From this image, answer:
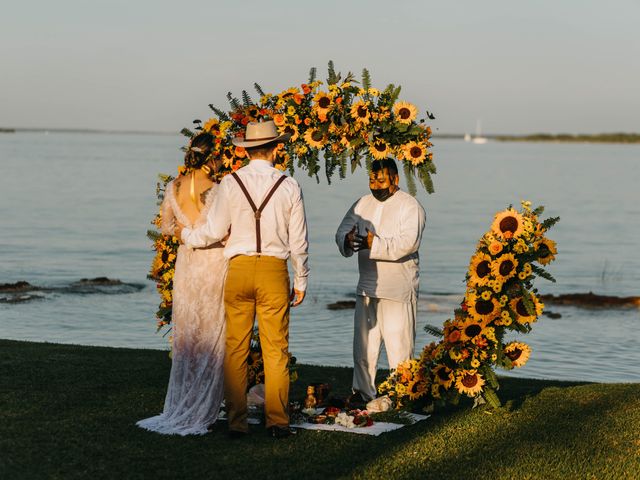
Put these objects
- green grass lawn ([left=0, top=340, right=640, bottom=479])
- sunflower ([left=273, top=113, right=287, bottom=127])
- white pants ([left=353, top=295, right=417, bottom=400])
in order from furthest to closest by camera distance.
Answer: sunflower ([left=273, top=113, right=287, bottom=127]), white pants ([left=353, top=295, right=417, bottom=400]), green grass lawn ([left=0, top=340, right=640, bottom=479])

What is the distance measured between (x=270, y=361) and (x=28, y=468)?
5.95 ft

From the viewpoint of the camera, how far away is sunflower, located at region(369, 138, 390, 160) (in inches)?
368

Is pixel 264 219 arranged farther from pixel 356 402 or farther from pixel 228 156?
pixel 356 402

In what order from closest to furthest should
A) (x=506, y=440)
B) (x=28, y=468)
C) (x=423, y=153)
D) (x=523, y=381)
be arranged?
(x=28, y=468) → (x=506, y=440) → (x=423, y=153) → (x=523, y=381)

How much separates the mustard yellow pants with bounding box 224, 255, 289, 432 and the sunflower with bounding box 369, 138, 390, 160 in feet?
6.57

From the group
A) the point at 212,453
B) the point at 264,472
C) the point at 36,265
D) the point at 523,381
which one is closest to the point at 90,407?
the point at 212,453

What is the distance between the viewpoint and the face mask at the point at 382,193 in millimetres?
9398

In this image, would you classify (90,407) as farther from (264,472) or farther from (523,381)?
(523,381)

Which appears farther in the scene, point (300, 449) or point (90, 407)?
point (90, 407)

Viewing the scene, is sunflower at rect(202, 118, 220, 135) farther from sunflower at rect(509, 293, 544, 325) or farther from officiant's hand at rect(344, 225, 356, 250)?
sunflower at rect(509, 293, 544, 325)

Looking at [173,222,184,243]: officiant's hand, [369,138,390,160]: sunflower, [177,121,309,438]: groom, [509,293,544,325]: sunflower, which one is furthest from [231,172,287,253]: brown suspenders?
[509,293,544,325]: sunflower

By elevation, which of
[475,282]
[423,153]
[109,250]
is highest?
[423,153]

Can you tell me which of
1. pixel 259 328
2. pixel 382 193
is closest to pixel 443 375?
pixel 382 193

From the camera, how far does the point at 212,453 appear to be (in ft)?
24.0
